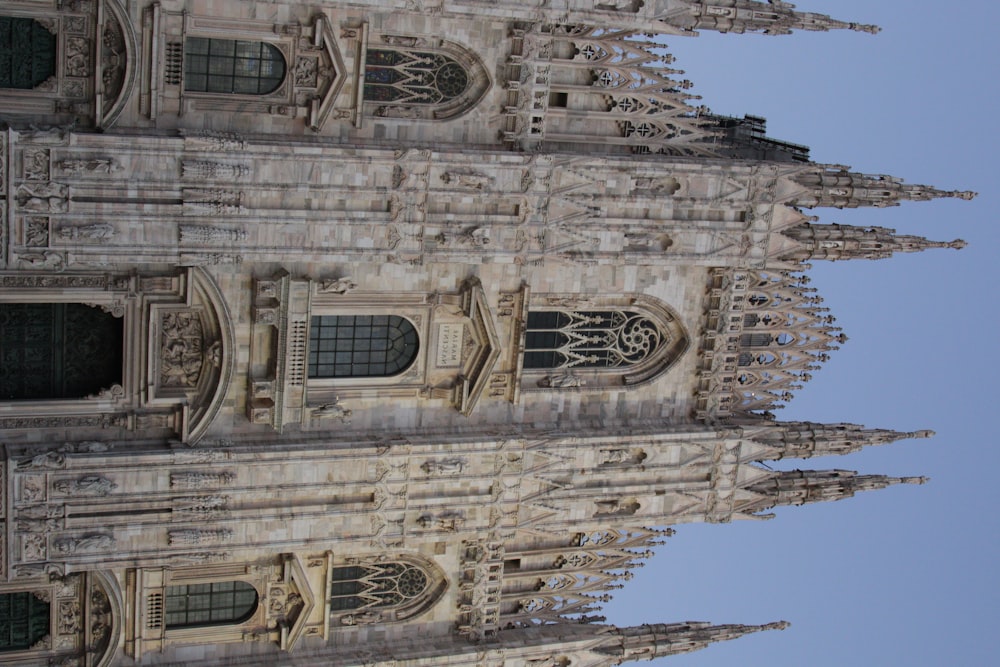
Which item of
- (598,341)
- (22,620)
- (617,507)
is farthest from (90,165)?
(617,507)

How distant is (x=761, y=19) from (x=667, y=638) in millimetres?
13595

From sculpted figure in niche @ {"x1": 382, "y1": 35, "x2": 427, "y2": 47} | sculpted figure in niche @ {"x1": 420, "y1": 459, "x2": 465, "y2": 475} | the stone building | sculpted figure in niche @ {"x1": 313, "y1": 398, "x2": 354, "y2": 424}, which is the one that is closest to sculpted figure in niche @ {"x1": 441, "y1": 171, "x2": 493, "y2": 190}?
the stone building

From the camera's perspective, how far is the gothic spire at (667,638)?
30.8 metres

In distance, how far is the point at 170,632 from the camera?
27797mm

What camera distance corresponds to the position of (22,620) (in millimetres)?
26641

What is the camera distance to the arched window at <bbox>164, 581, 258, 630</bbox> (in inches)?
1108

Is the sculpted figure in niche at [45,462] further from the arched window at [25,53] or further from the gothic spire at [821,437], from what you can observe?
the gothic spire at [821,437]

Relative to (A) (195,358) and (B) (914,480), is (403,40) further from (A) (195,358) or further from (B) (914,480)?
(B) (914,480)

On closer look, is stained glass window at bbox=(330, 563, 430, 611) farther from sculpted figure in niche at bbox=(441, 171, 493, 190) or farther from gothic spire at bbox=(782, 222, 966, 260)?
gothic spire at bbox=(782, 222, 966, 260)

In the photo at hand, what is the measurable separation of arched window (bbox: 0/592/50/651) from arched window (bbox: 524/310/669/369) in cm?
1095

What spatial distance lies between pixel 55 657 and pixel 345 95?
12191 millimetres

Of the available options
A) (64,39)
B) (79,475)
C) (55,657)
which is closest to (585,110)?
(64,39)

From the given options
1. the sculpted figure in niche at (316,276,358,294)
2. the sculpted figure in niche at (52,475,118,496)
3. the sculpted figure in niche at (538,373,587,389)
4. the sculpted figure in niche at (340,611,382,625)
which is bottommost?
the sculpted figure in niche at (340,611,382,625)

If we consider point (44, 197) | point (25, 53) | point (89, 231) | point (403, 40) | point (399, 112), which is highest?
point (403, 40)
